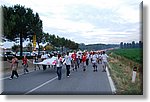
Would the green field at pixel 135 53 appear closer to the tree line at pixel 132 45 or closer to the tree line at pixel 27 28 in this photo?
the tree line at pixel 132 45

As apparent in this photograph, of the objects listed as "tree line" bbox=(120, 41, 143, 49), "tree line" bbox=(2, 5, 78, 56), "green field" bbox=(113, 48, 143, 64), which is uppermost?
"tree line" bbox=(2, 5, 78, 56)

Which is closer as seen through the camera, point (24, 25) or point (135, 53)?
point (135, 53)

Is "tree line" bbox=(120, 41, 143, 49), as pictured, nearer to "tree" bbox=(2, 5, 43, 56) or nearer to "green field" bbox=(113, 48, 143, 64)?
"green field" bbox=(113, 48, 143, 64)

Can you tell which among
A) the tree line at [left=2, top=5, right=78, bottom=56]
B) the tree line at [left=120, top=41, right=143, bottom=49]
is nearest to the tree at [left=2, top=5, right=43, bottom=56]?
the tree line at [left=2, top=5, right=78, bottom=56]

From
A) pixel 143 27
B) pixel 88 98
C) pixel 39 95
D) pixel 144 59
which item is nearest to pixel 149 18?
pixel 143 27

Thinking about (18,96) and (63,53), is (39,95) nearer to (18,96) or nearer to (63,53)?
(18,96)

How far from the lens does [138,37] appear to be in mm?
7184

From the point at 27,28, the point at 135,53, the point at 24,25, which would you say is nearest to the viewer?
the point at 135,53

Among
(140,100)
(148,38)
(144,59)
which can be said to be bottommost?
(140,100)

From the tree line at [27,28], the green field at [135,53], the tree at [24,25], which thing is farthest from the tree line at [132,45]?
the tree at [24,25]

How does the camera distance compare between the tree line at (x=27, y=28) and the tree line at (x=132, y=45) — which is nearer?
the tree line at (x=132, y=45)

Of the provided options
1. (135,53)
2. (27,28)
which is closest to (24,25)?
(27,28)

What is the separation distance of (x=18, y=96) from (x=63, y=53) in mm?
3122

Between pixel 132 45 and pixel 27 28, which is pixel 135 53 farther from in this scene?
pixel 27 28
